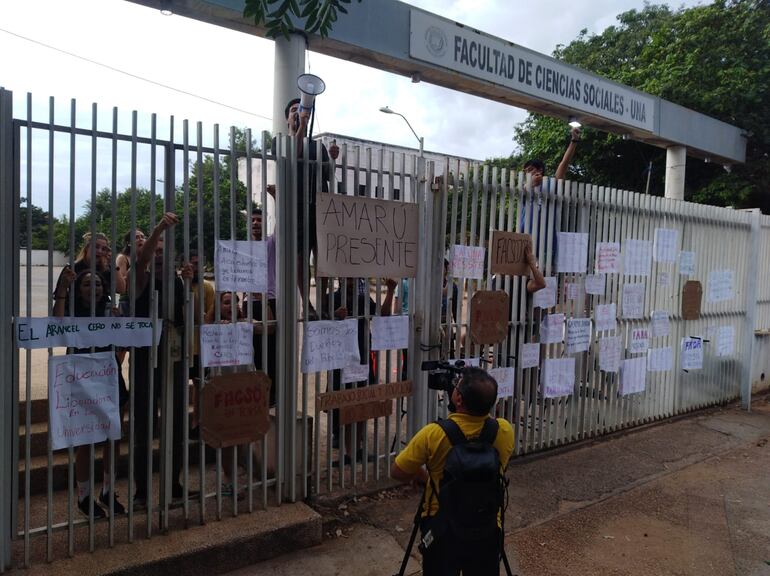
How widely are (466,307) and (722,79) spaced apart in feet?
41.3

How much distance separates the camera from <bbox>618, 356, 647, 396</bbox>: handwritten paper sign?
6395 mm

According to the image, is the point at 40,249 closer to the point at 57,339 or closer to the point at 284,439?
the point at 57,339

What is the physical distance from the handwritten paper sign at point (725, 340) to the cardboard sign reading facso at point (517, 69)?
4.06m

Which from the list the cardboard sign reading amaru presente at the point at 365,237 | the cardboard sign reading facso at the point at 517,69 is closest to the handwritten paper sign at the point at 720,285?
the cardboard sign reading facso at the point at 517,69

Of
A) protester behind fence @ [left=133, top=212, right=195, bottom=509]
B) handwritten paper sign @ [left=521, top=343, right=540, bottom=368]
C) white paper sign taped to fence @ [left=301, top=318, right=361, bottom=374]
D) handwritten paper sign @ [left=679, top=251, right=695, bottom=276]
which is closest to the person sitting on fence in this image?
protester behind fence @ [left=133, top=212, right=195, bottom=509]

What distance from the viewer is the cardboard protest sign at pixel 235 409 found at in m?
3.64

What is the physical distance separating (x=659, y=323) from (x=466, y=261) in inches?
128

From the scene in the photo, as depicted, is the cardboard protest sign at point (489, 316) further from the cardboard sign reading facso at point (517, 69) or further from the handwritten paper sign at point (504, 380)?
the cardboard sign reading facso at point (517, 69)

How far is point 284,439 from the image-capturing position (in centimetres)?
404

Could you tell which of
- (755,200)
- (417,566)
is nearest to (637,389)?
(417,566)

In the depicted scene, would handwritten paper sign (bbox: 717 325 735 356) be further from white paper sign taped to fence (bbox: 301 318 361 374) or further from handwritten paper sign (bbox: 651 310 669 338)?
white paper sign taped to fence (bbox: 301 318 361 374)

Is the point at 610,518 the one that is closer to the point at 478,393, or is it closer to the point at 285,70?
the point at 478,393

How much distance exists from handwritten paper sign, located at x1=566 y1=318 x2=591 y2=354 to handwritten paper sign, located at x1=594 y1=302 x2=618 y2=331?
156 mm

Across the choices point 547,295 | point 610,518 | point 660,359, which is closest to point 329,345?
point 547,295
